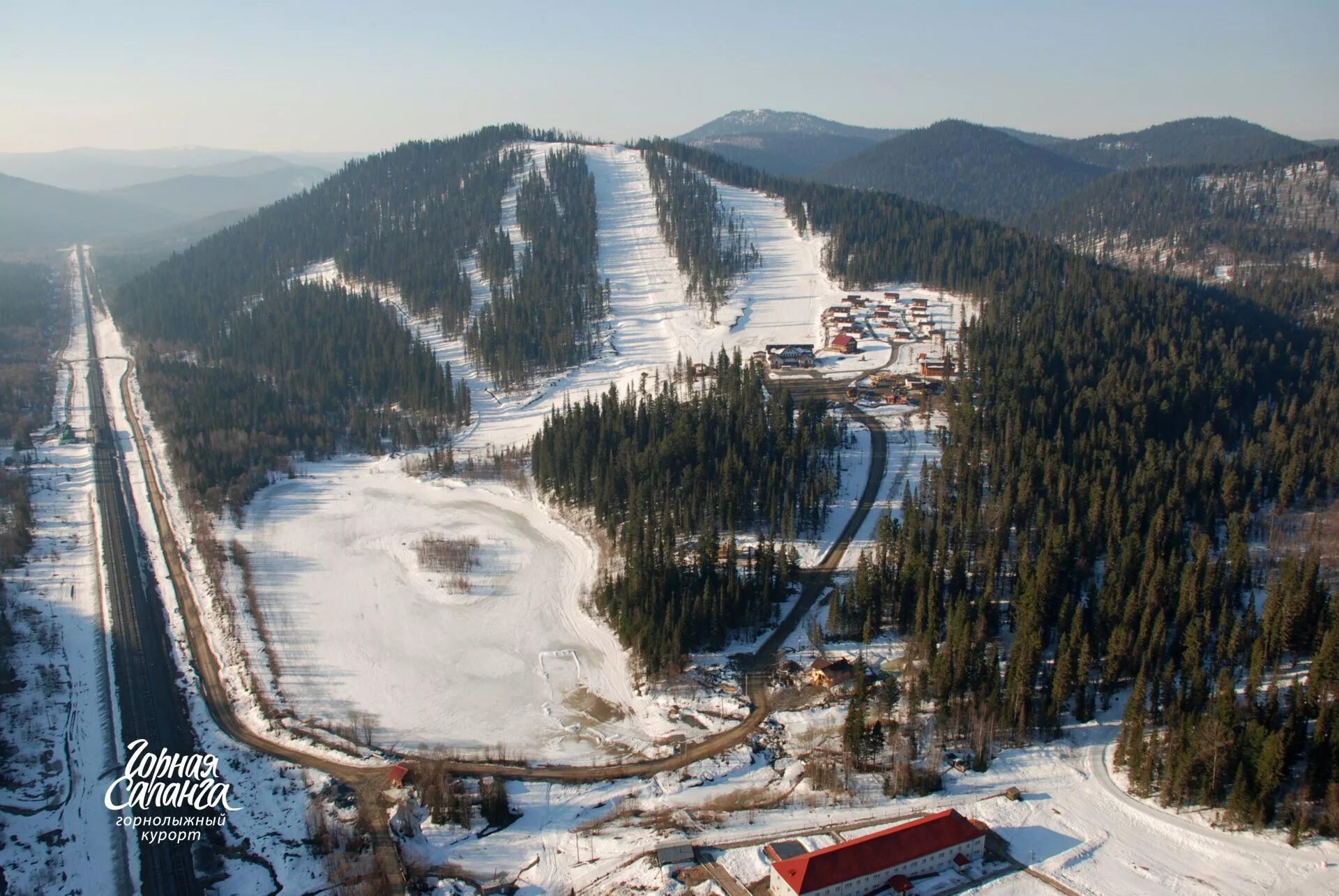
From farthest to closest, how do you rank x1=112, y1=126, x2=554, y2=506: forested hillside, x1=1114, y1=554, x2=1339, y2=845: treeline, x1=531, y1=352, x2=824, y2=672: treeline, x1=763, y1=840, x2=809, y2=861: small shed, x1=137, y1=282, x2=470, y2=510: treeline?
x1=112, y1=126, x2=554, y2=506: forested hillside → x1=137, y1=282, x2=470, y2=510: treeline → x1=531, y1=352, x2=824, y2=672: treeline → x1=1114, y1=554, x2=1339, y2=845: treeline → x1=763, y1=840, x2=809, y2=861: small shed

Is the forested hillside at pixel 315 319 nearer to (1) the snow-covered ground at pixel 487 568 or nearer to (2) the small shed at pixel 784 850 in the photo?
(1) the snow-covered ground at pixel 487 568

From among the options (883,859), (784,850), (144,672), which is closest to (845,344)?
(144,672)

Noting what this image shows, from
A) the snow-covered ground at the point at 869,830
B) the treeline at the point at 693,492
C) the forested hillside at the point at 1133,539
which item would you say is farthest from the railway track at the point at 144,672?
the forested hillside at the point at 1133,539

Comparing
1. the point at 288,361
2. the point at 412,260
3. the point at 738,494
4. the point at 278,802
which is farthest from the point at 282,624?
the point at 412,260

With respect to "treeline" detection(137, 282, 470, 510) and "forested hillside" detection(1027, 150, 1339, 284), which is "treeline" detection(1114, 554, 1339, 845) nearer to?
"treeline" detection(137, 282, 470, 510)

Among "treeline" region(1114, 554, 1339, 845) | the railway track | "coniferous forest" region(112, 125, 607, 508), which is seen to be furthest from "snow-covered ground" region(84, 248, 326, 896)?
"coniferous forest" region(112, 125, 607, 508)

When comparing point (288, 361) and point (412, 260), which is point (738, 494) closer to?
point (288, 361)
